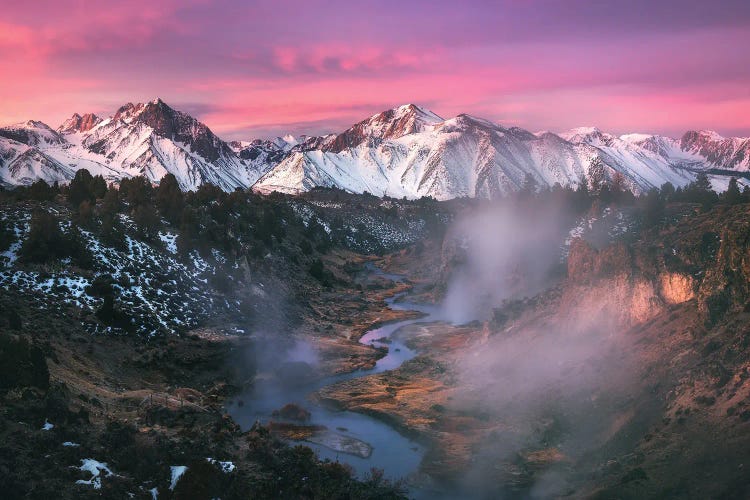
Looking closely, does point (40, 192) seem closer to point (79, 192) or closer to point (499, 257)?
point (79, 192)

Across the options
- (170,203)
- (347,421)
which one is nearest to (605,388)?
(347,421)

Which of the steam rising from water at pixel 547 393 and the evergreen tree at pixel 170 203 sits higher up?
the evergreen tree at pixel 170 203

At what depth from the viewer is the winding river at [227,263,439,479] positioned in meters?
49.3

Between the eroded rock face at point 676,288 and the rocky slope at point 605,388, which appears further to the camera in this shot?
the eroded rock face at point 676,288

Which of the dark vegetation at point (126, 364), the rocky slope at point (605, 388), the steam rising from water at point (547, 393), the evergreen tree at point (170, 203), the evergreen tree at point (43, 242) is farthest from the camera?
the evergreen tree at point (170, 203)

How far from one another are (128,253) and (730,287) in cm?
6815

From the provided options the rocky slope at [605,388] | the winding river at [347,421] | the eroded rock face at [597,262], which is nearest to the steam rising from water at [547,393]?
the rocky slope at [605,388]

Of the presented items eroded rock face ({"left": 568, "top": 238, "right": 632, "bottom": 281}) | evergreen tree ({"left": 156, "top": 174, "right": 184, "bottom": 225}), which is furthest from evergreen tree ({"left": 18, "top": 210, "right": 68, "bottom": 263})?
Answer: eroded rock face ({"left": 568, "top": 238, "right": 632, "bottom": 281})

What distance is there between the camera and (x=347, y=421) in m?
58.6

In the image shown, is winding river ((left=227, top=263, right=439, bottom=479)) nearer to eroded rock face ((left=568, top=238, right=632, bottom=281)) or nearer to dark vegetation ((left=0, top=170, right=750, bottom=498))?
dark vegetation ((left=0, top=170, right=750, bottom=498))

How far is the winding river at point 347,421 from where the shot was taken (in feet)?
162

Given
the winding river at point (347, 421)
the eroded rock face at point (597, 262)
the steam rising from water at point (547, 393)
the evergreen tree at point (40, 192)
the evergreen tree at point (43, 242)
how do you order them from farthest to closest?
the evergreen tree at point (40, 192) < the evergreen tree at point (43, 242) < the eroded rock face at point (597, 262) < the winding river at point (347, 421) < the steam rising from water at point (547, 393)

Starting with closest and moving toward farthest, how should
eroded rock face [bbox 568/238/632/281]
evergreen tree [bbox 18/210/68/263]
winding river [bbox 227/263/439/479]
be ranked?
winding river [bbox 227/263/439/479]
eroded rock face [bbox 568/238/632/281]
evergreen tree [bbox 18/210/68/263]

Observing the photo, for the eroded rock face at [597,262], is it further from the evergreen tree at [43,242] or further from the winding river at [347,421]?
the evergreen tree at [43,242]
